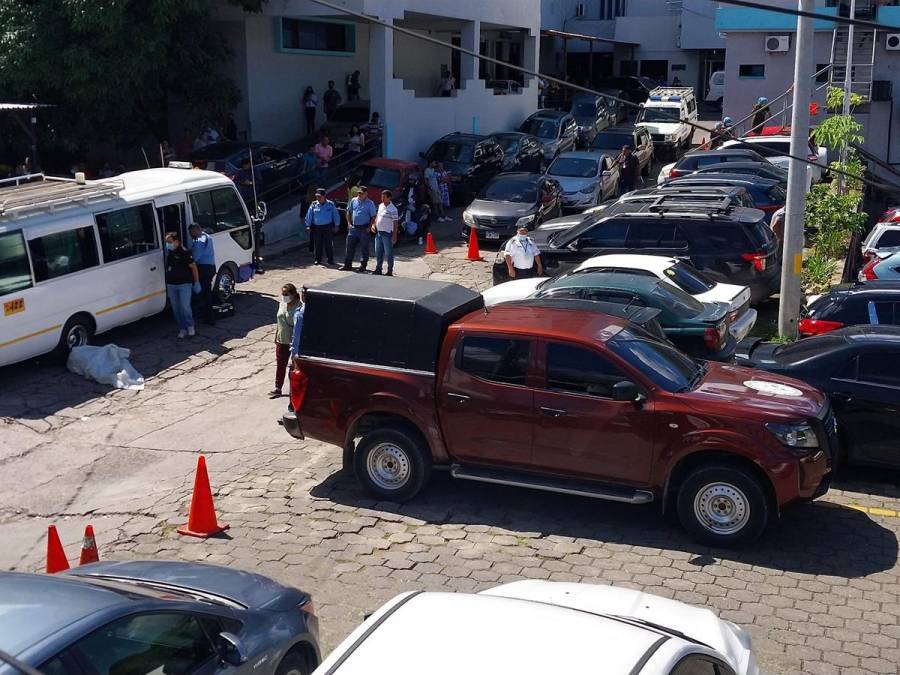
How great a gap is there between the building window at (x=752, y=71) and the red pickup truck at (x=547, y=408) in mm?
28478

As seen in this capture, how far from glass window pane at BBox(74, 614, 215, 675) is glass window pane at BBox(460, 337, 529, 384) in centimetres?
468

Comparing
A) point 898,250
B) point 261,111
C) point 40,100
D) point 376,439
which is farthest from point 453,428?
point 261,111

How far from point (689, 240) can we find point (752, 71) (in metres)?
22.9

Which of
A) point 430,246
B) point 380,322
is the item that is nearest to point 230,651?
point 380,322

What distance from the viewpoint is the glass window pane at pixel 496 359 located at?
9531mm

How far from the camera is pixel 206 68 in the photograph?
24734 mm

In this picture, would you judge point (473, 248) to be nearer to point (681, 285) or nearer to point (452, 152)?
point (452, 152)

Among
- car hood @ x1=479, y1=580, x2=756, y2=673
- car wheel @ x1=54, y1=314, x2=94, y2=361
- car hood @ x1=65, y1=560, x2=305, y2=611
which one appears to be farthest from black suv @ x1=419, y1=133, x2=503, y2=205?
car hood @ x1=479, y1=580, x2=756, y2=673

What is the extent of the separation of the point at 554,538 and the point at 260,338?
797cm

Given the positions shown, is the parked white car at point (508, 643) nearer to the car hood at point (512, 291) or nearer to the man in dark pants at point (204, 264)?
the car hood at point (512, 291)

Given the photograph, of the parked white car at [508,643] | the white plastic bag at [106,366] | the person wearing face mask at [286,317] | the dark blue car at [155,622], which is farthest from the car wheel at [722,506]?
the white plastic bag at [106,366]

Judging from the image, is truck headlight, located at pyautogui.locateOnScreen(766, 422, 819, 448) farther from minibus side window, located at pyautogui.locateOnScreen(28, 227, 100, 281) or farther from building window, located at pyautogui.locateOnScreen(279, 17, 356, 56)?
building window, located at pyautogui.locateOnScreen(279, 17, 356, 56)

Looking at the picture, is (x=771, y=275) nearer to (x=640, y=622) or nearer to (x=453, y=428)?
(x=453, y=428)

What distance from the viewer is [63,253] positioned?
14391 millimetres
